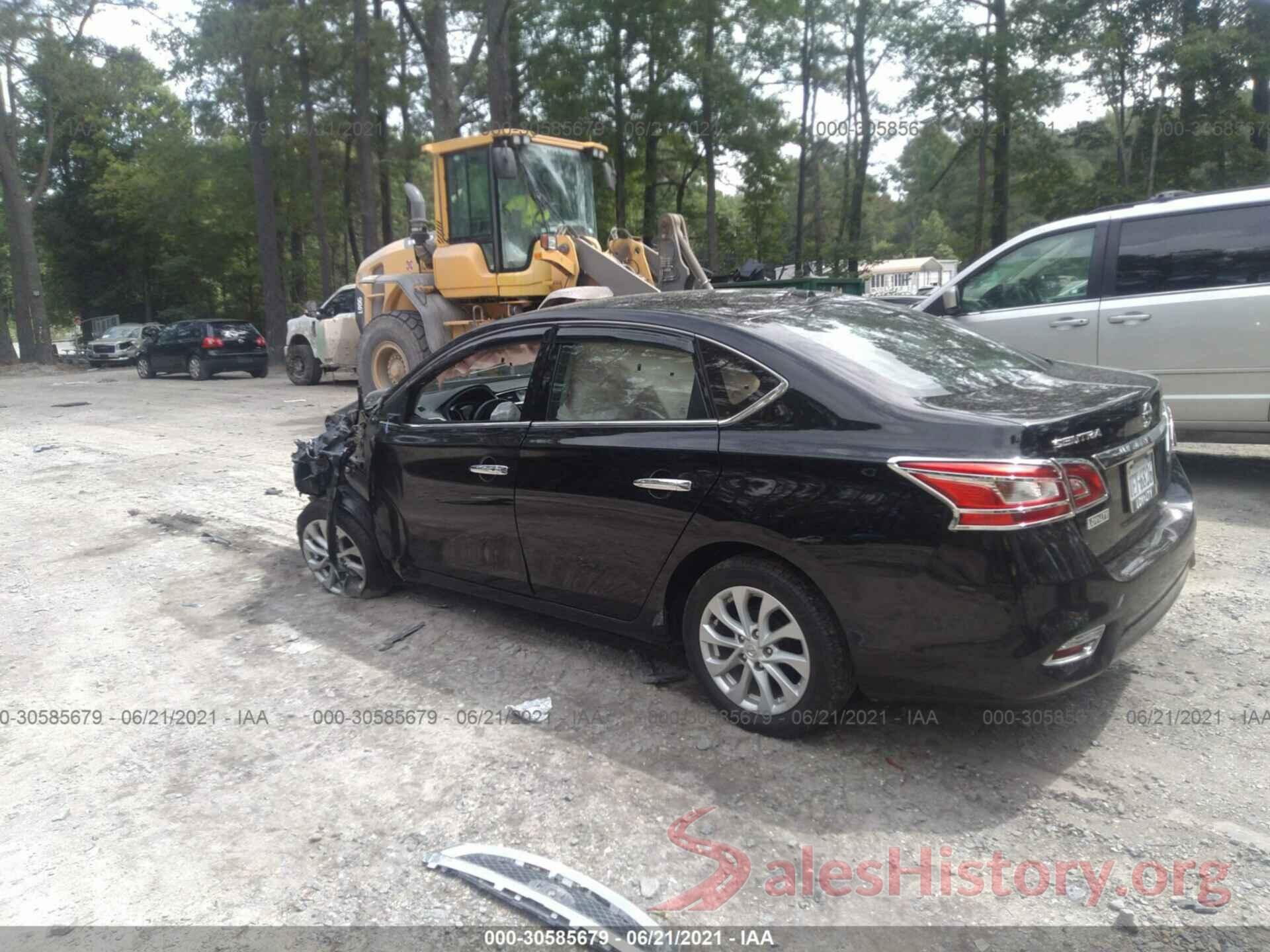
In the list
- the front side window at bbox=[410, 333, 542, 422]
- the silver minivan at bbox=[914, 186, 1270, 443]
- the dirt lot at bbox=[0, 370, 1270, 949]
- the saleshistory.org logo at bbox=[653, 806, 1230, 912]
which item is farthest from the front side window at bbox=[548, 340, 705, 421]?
the silver minivan at bbox=[914, 186, 1270, 443]

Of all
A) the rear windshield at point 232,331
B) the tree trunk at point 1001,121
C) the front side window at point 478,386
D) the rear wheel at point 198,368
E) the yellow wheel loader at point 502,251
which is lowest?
the rear wheel at point 198,368

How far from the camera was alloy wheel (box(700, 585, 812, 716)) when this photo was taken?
346 centimetres

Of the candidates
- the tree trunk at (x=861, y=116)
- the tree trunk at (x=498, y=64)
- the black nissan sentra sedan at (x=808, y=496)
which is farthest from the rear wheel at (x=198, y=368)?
the black nissan sentra sedan at (x=808, y=496)

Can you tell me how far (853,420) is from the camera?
329cm

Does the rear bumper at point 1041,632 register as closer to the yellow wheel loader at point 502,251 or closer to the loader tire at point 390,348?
the yellow wheel loader at point 502,251

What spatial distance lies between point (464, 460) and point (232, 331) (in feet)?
70.4

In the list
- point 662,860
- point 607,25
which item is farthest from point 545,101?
point 662,860

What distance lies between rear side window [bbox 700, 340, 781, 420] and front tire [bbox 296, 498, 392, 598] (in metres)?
2.51

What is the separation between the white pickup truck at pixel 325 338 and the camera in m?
18.4

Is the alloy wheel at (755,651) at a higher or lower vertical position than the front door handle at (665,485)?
lower

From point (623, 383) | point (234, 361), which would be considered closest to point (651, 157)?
point (234, 361)

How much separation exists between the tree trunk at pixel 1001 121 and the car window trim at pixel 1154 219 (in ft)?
56.9

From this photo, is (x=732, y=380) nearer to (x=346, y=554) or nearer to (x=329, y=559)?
(x=346, y=554)

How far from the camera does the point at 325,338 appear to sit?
18.4 metres
